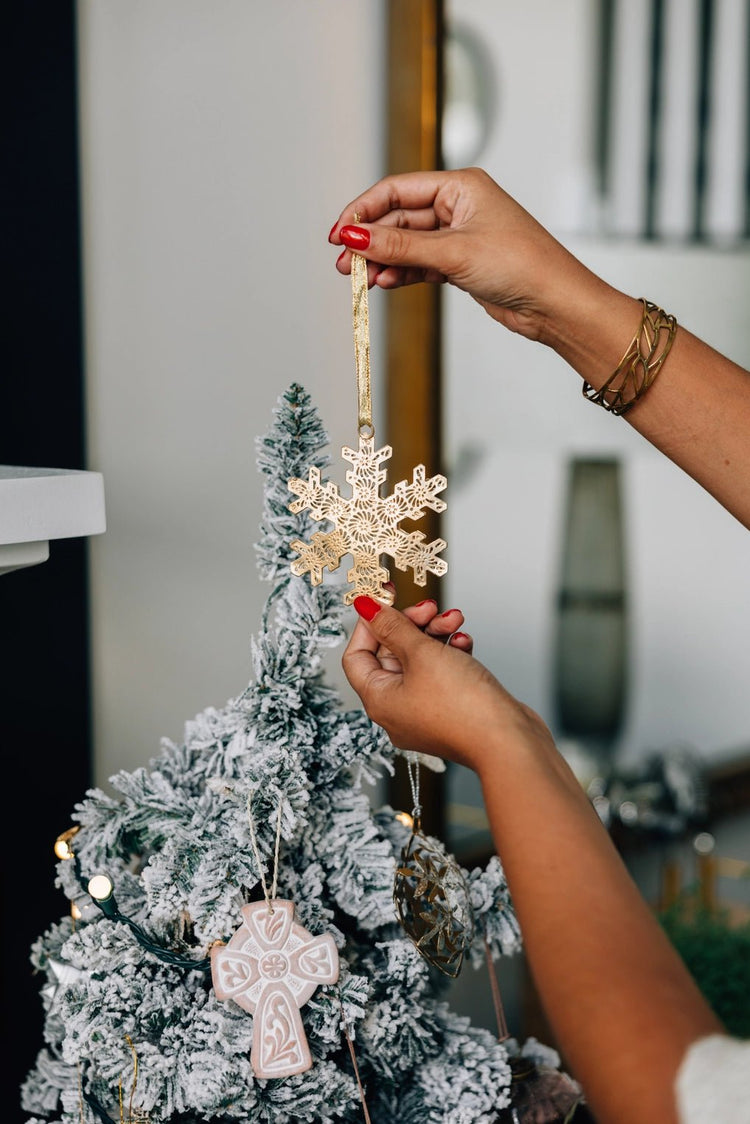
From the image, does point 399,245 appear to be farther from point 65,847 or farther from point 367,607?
point 65,847

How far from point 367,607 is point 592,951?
11.0 inches

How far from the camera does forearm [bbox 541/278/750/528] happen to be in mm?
844

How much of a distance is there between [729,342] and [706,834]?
0.81 meters

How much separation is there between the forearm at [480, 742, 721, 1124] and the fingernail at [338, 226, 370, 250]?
36cm

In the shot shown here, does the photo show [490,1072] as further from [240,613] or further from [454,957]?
[240,613]

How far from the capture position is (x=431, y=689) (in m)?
0.66

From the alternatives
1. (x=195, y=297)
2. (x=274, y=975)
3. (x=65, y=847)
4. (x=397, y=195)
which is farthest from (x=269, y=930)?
(x=195, y=297)

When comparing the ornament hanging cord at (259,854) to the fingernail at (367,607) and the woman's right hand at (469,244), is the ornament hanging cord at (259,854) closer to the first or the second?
the fingernail at (367,607)

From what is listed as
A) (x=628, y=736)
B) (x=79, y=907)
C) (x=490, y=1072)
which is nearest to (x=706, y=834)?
(x=628, y=736)

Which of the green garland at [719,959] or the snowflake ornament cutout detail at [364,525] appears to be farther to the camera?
the green garland at [719,959]

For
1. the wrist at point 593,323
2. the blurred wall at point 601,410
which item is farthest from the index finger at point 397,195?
the blurred wall at point 601,410

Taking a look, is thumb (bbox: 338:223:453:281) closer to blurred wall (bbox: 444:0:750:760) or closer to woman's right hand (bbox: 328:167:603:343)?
woman's right hand (bbox: 328:167:603:343)

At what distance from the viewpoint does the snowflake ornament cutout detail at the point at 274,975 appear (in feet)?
2.27

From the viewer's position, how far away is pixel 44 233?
103cm
